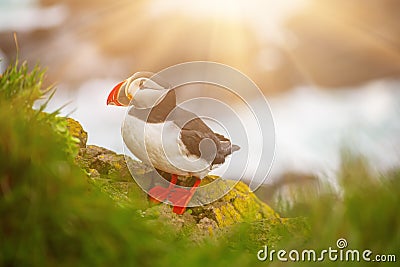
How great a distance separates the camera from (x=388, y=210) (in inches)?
50.5

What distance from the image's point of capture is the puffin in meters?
2.45

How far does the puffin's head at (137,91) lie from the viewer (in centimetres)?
244

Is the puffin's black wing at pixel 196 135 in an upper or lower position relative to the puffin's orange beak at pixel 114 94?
lower

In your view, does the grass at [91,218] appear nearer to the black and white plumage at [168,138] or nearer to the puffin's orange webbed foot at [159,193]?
the puffin's orange webbed foot at [159,193]

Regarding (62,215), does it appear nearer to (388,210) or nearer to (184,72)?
(388,210)

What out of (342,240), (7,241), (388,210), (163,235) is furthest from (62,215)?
(388,210)

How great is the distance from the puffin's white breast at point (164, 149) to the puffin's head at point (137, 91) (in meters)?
0.12

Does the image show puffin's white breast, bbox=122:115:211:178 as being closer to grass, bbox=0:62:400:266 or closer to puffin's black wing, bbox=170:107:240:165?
puffin's black wing, bbox=170:107:240:165

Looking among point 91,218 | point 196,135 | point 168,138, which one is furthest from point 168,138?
point 91,218

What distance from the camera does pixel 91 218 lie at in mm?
1058

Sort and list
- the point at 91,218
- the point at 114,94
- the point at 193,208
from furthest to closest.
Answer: the point at 114,94 → the point at 193,208 → the point at 91,218

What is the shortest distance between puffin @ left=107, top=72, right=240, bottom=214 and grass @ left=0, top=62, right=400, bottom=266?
1130 millimetres

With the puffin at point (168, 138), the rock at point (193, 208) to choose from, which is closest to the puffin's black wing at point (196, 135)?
the puffin at point (168, 138)

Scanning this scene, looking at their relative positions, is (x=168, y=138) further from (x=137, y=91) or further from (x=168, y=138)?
(x=137, y=91)
